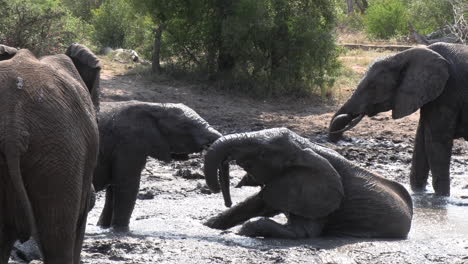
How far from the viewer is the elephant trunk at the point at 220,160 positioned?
6.92 meters

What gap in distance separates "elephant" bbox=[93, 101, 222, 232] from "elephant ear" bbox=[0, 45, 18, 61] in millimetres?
3236

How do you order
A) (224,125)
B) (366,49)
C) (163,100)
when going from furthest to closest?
(366,49) → (163,100) → (224,125)

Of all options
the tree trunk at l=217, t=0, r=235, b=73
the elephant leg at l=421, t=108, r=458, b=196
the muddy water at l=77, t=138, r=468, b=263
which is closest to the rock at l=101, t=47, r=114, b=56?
the tree trunk at l=217, t=0, r=235, b=73

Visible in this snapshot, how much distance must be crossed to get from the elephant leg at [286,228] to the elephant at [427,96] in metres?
2.72

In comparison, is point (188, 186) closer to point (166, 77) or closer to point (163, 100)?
point (163, 100)

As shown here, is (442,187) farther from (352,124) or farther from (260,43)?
(260,43)

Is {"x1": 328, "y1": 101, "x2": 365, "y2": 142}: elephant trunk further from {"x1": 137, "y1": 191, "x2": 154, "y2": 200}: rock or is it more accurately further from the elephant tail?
the elephant tail

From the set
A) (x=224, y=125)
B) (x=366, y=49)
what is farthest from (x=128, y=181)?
(x=366, y=49)

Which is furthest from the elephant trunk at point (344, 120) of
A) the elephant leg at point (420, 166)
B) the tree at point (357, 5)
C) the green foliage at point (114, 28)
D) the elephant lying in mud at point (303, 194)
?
the tree at point (357, 5)

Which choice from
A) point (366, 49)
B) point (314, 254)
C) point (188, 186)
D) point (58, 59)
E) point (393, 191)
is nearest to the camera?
point (58, 59)

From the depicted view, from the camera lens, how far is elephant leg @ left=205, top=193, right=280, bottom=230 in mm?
7828

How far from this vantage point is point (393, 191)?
317 inches

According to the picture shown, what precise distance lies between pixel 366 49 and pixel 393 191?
18.2 metres

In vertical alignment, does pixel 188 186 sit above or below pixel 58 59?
below
